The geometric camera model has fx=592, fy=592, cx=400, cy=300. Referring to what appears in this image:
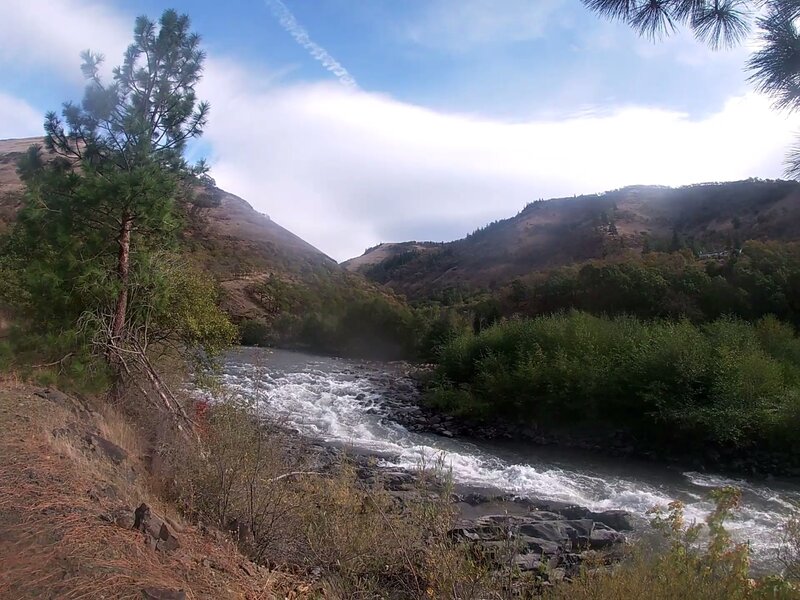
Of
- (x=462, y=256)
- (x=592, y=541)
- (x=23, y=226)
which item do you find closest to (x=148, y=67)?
(x=23, y=226)

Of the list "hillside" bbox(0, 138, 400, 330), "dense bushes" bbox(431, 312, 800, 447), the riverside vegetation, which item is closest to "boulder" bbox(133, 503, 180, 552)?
the riverside vegetation

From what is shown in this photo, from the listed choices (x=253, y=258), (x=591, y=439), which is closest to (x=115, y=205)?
(x=591, y=439)

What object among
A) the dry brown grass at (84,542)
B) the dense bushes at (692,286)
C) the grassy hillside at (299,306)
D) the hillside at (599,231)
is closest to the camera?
the dry brown grass at (84,542)

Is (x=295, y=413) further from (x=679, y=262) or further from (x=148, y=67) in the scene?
(x=679, y=262)

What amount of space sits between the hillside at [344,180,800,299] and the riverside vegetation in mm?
30501

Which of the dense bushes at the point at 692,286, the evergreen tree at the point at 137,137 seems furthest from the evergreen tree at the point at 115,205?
the dense bushes at the point at 692,286

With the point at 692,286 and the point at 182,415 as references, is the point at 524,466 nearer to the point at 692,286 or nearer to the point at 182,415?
the point at 182,415

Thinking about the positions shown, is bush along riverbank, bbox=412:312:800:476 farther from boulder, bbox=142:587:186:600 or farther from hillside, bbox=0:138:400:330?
boulder, bbox=142:587:186:600

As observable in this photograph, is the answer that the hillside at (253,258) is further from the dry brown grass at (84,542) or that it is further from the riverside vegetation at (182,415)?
the dry brown grass at (84,542)

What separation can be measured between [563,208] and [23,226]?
94621mm

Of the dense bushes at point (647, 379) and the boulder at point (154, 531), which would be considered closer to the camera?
the boulder at point (154, 531)

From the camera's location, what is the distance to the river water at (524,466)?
11953mm

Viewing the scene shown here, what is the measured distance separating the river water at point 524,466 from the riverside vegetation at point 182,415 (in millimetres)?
1537

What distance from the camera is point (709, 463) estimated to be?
54.9 feet
